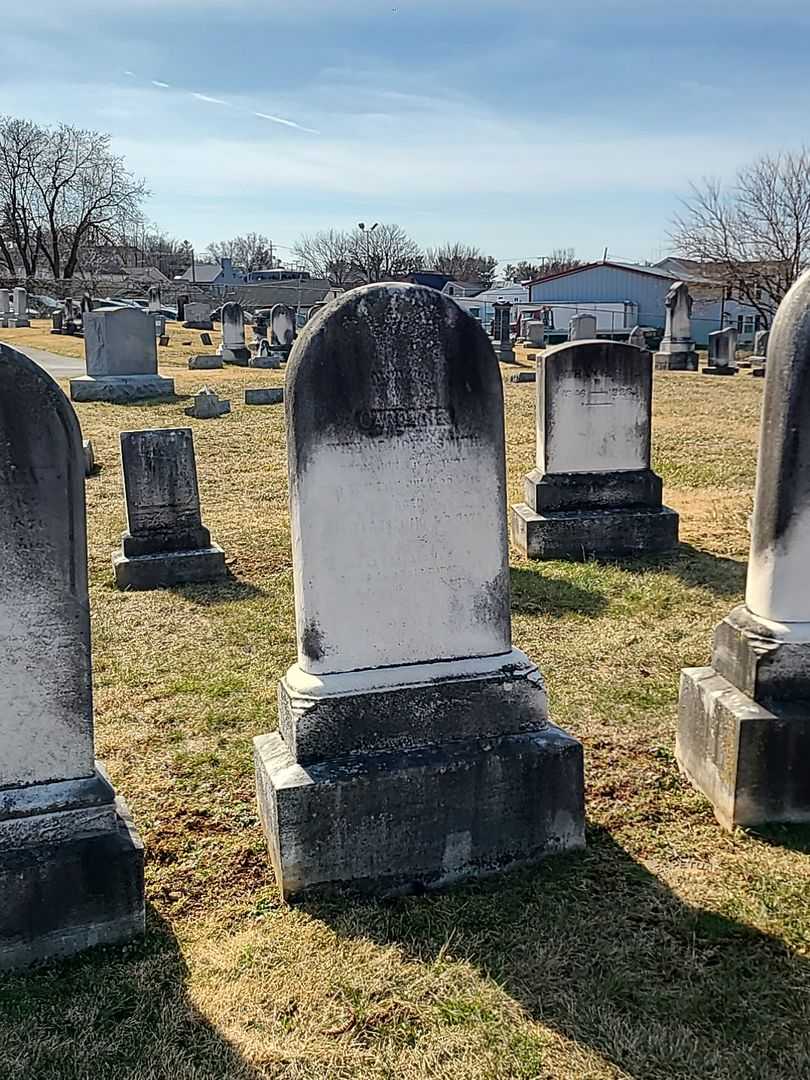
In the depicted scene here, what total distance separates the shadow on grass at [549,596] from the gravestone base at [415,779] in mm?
2841

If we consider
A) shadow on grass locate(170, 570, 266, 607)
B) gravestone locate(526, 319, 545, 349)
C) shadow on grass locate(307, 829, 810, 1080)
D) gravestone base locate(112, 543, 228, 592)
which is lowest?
shadow on grass locate(307, 829, 810, 1080)

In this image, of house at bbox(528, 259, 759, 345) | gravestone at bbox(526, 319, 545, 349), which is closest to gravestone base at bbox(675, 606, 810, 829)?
gravestone at bbox(526, 319, 545, 349)

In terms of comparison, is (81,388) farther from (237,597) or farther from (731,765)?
(731,765)

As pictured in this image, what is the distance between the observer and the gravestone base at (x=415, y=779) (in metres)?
3.30

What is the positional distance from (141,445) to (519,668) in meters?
4.60

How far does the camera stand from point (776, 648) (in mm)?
3682

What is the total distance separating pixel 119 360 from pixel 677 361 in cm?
1464

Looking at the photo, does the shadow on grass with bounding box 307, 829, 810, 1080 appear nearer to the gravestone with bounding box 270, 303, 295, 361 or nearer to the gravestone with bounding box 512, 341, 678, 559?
the gravestone with bounding box 512, 341, 678, 559

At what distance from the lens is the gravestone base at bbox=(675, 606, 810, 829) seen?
3.65 m

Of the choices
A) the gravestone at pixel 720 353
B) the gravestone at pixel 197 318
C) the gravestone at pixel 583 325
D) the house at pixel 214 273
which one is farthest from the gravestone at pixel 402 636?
the house at pixel 214 273

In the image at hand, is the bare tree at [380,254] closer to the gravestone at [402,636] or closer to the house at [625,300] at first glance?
the house at [625,300]

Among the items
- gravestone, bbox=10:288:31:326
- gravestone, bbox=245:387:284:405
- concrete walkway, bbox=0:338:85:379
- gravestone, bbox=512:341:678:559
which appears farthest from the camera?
gravestone, bbox=10:288:31:326

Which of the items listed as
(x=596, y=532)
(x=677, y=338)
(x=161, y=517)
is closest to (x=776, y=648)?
(x=596, y=532)

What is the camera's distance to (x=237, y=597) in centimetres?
684
